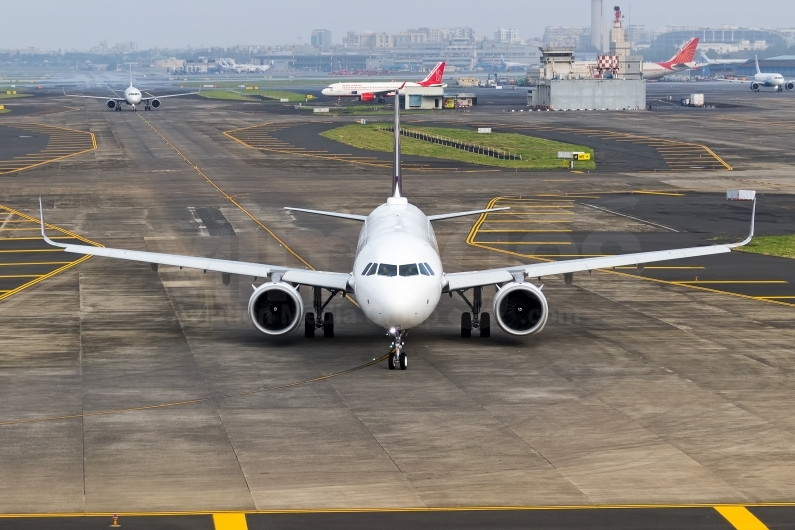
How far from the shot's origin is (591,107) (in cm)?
19275

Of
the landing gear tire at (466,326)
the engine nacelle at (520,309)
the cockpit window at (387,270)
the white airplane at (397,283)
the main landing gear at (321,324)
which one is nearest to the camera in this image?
the white airplane at (397,283)

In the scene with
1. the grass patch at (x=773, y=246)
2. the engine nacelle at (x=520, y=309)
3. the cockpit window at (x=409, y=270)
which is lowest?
the grass patch at (x=773, y=246)

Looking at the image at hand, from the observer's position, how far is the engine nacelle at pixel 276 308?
38250mm

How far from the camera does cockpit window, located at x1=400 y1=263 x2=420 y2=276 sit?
35781 mm

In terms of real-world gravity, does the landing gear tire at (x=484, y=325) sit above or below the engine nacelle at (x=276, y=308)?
below

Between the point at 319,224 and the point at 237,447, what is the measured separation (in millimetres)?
43132

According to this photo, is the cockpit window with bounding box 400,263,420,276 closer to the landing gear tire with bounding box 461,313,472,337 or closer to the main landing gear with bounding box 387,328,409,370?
the main landing gear with bounding box 387,328,409,370

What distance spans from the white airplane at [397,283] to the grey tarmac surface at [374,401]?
105 cm

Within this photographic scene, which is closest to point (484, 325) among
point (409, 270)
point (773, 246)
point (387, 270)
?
point (409, 270)

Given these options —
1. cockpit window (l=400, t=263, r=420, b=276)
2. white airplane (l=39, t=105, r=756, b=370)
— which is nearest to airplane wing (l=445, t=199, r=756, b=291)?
white airplane (l=39, t=105, r=756, b=370)

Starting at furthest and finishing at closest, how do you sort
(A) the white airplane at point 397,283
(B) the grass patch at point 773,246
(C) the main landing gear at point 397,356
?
(B) the grass patch at point 773,246 → (C) the main landing gear at point 397,356 → (A) the white airplane at point 397,283

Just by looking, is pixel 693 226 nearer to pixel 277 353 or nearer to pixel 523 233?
pixel 523 233

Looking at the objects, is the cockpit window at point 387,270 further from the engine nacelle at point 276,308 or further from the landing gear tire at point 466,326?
the landing gear tire at point 466,326

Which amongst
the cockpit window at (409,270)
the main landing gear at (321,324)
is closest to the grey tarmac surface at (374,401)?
the main landing gear at (321,324)
